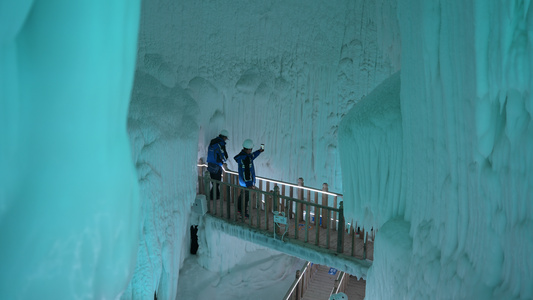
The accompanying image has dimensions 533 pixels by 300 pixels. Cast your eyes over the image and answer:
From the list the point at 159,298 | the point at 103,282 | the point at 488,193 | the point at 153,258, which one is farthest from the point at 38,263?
the point at 159,298

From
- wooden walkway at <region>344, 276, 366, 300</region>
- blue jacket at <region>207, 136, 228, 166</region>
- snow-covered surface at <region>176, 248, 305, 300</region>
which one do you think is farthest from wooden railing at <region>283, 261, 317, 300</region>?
blue jacket at <region>207, 136, 228, 166</region>

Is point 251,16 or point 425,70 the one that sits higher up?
point 251,16

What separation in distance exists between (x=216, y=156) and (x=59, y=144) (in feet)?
15.3

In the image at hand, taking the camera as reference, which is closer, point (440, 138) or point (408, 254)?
point (440, 138)

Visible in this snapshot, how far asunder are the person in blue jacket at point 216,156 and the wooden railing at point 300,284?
78.8 inches

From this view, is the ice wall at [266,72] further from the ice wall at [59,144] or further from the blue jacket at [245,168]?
the ice wall at [59,144]

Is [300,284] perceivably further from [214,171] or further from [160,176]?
[160,176]

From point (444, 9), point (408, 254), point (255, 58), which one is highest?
point (255, 58)

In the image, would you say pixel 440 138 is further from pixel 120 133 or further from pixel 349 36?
pixel 349 36

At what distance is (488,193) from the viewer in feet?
6.07

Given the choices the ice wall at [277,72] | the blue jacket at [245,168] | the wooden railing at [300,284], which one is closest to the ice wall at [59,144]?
the blue jacket at [245,168]

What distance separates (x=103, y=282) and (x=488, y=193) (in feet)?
6.15

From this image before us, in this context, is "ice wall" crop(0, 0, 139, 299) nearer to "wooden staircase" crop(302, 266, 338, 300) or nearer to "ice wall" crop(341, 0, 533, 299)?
"ice wall" crop(341, 0, 533, 299)

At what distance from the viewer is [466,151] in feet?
6.59
